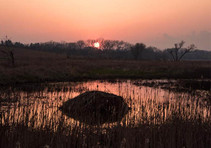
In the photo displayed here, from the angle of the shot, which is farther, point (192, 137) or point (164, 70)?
point (164, 70)

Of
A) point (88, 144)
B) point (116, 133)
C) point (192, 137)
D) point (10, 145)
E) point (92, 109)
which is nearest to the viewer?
point (10, 145)

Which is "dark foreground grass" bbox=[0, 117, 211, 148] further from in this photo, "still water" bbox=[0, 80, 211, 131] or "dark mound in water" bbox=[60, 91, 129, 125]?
"dark mound in water" bbox=[60, 91, 129, 125]

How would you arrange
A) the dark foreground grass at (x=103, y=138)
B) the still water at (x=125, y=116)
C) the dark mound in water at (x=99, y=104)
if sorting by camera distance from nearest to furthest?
the dark foreground grass at (x=103, y=138)
the still water at (x=125, y=116)
the dark mound in water at (x=99, y=104)

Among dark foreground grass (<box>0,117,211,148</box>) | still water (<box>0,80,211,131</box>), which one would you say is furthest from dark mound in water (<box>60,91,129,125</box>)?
dark foreground grass (<box>0,117,211,148</box>)

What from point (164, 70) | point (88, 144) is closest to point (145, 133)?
point (88, 144)

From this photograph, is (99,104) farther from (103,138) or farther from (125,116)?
(125,116)

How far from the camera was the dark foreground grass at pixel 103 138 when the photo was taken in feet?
17.4

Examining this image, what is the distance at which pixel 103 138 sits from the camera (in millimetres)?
6879

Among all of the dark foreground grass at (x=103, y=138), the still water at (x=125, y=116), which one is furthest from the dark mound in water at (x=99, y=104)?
the dark foreground grass at (x=103, y=138)

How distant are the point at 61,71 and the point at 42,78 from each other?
4975mm

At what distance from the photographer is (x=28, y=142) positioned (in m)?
5.31

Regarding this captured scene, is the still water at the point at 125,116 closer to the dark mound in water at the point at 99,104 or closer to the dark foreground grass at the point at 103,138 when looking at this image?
the dark foreground grass at the point at 103,138

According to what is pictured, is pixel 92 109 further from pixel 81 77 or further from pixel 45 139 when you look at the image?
pixel 81 77

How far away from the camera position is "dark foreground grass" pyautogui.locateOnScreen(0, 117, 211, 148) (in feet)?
17.4
